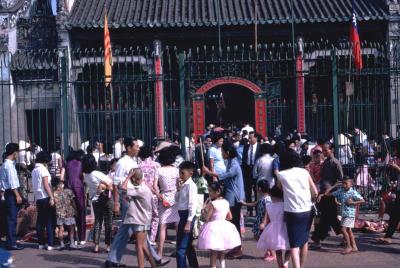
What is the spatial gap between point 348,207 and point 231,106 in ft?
46.7

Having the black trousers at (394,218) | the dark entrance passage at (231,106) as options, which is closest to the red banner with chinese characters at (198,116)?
the dark entrance passage at (231,106)

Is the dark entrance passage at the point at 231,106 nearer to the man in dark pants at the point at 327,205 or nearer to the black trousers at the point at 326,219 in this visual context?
the man in dark pants at the point at 327,205

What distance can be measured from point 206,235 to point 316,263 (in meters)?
2.07

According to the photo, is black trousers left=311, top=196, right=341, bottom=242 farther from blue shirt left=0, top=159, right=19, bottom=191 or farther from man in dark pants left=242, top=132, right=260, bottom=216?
blue shirt left=0, top=159, right=19, bottom=191

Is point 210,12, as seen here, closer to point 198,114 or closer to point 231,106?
point 231,106

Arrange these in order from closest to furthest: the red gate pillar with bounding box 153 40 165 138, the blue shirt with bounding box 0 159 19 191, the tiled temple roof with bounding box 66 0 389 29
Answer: the blue shirt with bounding box 0 159 19 191 < the red gate pillar with bounding box 153 40 165 138 < the tiled temple roof with bounding box 66 0 389 29

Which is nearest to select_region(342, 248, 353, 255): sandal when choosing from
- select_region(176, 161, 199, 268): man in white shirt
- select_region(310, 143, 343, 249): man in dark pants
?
select_region(310, 143, 343, 249): man in dark pants

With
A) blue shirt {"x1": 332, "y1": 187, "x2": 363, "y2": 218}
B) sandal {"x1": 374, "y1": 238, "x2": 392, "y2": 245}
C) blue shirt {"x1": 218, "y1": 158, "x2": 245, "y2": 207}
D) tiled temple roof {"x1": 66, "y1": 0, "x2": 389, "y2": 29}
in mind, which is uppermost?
tiled temple roof {"x1": 66, "y1": 0, "x2": 389, "y2": 29}

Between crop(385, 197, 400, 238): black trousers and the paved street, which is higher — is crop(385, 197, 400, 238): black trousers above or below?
above

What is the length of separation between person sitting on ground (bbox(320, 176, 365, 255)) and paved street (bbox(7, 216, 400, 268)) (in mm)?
201

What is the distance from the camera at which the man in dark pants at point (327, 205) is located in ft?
39.0

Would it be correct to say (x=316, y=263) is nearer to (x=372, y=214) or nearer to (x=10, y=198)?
(x=372, y=214)

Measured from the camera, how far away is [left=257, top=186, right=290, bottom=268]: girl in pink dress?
371 inches

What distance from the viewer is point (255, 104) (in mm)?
23672
